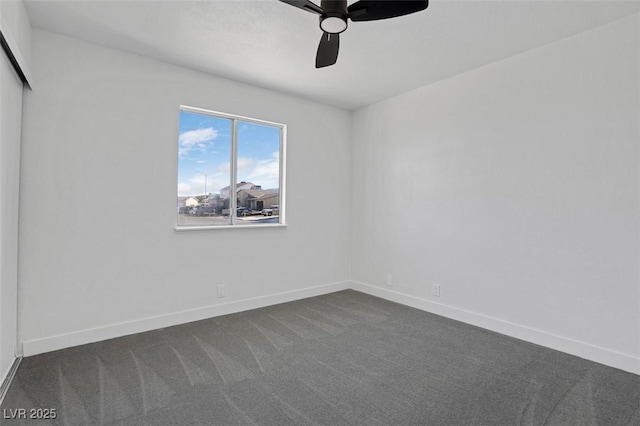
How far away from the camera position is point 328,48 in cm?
220

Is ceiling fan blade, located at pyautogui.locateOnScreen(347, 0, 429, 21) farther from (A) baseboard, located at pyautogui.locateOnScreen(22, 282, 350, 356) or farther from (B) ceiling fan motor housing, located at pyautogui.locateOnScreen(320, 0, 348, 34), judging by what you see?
(A) baseboard, located at pyautogui.locateOnScreen(22, 282, 350, 356)

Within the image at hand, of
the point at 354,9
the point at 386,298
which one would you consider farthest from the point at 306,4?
the point at 386,298

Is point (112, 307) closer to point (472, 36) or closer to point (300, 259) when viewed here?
point (300, 259)

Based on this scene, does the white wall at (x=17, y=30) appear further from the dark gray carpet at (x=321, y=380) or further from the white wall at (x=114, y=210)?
the dark gray carpet at (x=321, y=380)

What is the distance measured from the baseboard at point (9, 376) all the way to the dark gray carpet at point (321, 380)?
0.04 meters

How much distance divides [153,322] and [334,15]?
9.63ft

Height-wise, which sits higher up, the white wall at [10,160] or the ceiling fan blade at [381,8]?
the ceiling fan blade at [381,8]

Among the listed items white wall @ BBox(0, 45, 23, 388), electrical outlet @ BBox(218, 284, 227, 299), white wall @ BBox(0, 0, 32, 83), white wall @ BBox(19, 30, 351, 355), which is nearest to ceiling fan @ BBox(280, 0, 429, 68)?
white wall @ BBox(0, 0, 32, 83)

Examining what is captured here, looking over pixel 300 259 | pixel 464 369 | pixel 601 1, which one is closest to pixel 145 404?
pixel 464 369

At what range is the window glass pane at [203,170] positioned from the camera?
11.4 ft

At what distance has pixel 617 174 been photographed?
2502mm

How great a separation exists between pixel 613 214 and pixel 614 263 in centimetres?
36

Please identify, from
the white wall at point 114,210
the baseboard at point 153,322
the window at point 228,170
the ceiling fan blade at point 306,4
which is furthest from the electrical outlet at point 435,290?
the ceiling fan blade at point 306,4

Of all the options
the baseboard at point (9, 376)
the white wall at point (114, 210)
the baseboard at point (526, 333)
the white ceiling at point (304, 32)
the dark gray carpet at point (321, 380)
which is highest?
the white ceiling at point (304, 32)
